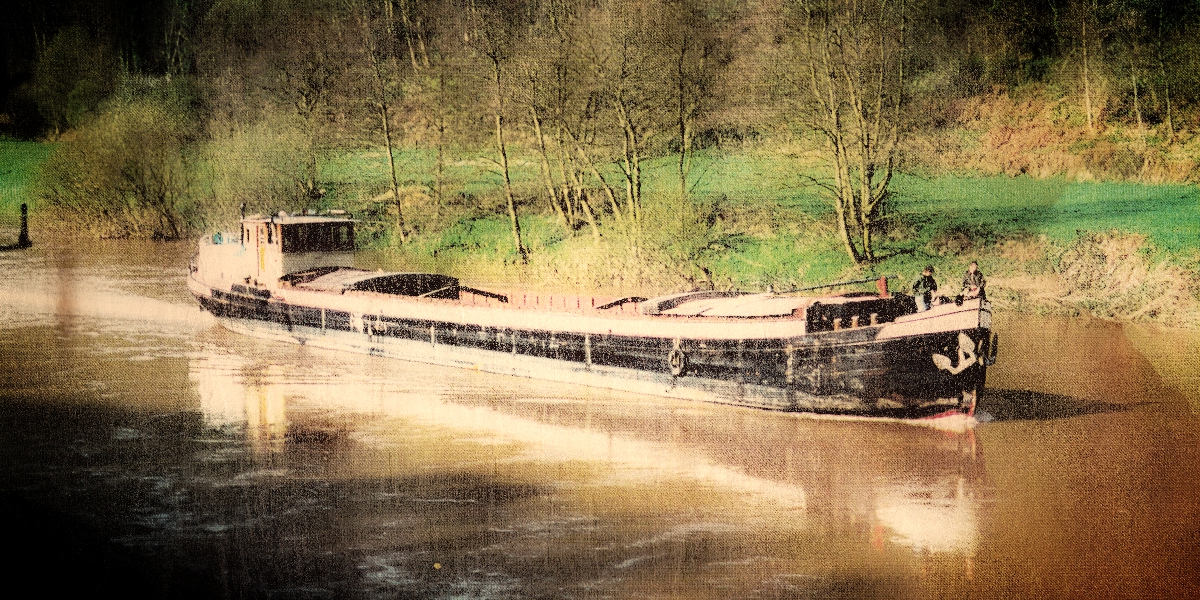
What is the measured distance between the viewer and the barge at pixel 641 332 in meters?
10.1

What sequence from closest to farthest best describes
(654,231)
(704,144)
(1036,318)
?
1. (1036,318)
2. (654,231)
3. (704,144)

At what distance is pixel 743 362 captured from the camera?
432 inches

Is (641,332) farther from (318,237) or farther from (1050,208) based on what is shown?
(1050,208)

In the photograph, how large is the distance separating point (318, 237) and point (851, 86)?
8.05 metres

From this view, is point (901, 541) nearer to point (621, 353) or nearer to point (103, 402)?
point (621, 353)

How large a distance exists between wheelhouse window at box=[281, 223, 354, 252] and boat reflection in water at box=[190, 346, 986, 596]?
12.8 ft

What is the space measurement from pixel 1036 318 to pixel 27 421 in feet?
39.0

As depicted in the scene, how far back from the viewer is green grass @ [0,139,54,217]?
976 inches

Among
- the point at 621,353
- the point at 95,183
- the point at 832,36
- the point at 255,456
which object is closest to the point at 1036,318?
the point at 832,36

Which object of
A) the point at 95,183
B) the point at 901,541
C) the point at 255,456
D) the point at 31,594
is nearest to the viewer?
the point at 31,594

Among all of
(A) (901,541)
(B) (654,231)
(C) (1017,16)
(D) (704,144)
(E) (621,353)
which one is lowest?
(A) (901,541)

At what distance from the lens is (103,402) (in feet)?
37.3

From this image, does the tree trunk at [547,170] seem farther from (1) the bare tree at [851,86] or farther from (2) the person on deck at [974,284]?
(2) the person on deck at [974,284]

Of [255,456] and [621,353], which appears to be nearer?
[255,456]
